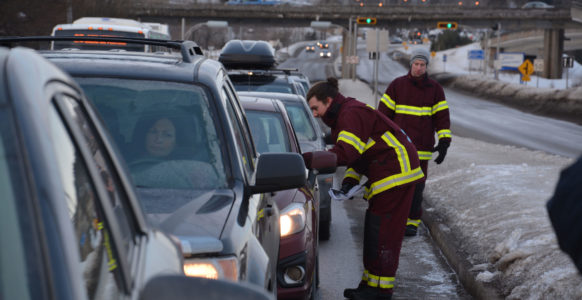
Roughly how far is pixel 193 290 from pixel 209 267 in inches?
60.7

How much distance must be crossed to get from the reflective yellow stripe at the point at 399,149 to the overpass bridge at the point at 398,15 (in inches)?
3223

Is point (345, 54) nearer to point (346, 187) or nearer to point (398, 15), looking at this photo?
point (398, 15)

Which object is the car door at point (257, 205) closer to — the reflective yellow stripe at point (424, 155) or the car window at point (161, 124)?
the car window at point (161, 124)

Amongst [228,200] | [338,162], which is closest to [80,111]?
[228,200]

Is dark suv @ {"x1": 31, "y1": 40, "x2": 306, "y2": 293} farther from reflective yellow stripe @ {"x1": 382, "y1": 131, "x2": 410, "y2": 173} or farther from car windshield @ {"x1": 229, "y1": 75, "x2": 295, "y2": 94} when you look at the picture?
car windshield @ {"x1": 229, "y1": 75, "x2": 295, "y2": 94}

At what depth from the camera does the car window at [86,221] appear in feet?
5.53

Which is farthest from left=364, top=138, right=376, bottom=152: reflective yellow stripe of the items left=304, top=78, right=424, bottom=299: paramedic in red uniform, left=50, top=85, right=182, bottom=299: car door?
left=50, top=85, right=182, bottom=299: car door

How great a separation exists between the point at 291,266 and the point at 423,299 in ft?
5.60

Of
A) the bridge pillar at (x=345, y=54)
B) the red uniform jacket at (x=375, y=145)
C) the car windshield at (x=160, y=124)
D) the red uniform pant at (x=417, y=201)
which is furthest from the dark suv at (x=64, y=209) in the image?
the bridge pillar at (x=345, y=54)

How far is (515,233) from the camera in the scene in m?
8.04

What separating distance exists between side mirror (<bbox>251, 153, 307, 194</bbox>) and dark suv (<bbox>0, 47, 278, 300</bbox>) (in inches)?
71.0

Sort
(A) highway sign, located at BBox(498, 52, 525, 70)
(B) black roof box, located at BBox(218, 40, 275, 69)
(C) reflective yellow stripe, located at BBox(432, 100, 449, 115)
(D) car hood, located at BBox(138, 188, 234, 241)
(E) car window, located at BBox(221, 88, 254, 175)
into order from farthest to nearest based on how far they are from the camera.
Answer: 1. (A) highway sign, located at BBox(498, 52, 525, 70)
2. (B) black roof box, located at BBox(218, 40, 275, 69)
3. (C) reflective yellow stripe, located at BBox(432, 100, 449, 115)
4. (E) car window, located at BBox(221, 88, 254, 175)
5. (D) car hood, located at BBox(138, 188, 234, 241)

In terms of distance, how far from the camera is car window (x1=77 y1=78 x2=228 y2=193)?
432 centimetres

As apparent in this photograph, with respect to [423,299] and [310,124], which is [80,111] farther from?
[310,124]
